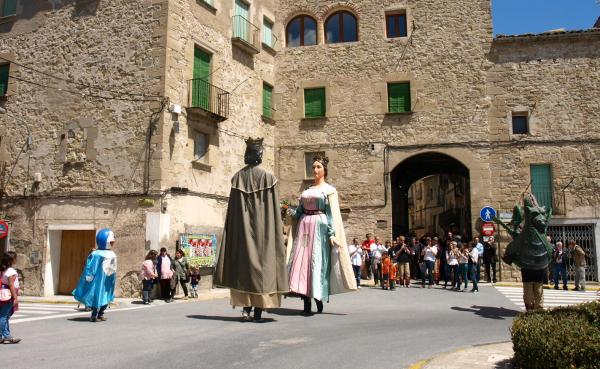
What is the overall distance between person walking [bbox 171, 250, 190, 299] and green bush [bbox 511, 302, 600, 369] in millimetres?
11260

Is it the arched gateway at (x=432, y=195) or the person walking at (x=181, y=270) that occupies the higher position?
the arched gateway at (x=432, y=195)

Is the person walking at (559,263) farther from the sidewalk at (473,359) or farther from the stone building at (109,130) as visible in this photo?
the sidewalk at (473,359)

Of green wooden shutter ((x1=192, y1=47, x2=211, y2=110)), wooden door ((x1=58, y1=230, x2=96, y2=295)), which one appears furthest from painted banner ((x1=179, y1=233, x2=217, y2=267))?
green wooden shutter ((x1=192, y1=47, x2=211, y2=110))

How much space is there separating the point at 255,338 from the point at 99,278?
351 centimetres

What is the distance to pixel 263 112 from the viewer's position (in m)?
21.0

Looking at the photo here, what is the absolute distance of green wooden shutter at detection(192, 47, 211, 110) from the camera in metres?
16.8

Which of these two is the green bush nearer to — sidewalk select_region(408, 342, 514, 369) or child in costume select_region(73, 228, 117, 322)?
sidewalk select_region(408, 342, 514, 369)

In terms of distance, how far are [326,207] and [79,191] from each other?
400 inches

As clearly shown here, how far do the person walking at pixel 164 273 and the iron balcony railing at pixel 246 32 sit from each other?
8.60 m

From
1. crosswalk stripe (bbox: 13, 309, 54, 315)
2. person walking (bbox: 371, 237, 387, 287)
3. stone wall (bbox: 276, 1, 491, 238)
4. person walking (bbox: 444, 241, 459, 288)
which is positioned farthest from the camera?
stone wall (bbox: 276, 1, 491, 238)

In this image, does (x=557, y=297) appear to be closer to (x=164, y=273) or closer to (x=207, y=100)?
(x=164, y=273)

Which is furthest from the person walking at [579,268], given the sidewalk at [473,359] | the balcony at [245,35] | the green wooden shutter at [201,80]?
the balcony at [245,35]

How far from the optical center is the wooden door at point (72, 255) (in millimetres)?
16500

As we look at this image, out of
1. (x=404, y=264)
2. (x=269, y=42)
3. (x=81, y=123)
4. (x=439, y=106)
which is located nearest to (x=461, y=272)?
(x=404, y=264)
